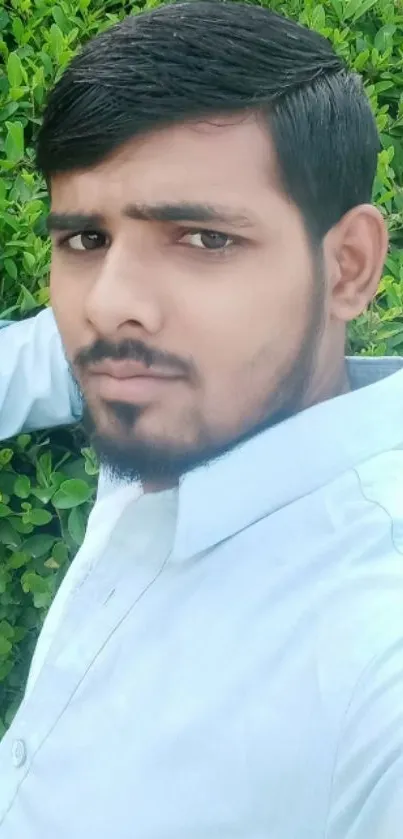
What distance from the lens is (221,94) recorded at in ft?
3.33

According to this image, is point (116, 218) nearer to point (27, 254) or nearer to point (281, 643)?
point (281, 643)

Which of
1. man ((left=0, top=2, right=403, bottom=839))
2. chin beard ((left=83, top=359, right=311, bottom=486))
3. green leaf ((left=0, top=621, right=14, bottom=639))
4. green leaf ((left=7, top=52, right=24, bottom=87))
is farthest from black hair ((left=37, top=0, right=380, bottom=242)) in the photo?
green leaf ((left=0, top=621, right=14, bottom=639))

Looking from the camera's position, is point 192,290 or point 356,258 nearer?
point 192,290

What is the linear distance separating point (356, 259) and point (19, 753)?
0.84 metres

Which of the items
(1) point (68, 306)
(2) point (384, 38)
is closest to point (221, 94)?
(1) point (68, 306)

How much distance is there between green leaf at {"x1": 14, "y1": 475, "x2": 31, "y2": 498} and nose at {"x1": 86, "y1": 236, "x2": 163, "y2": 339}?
67 cm

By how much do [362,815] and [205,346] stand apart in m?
0.55

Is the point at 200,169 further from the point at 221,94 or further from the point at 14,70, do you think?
the point at 14,70

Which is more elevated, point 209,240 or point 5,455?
point 209,240

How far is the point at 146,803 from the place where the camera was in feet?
3.40

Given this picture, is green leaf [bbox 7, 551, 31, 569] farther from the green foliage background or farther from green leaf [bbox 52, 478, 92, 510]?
green leaf [bbox 52, 478, 92, 510]

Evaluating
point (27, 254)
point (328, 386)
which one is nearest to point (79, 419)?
point (27, 254)

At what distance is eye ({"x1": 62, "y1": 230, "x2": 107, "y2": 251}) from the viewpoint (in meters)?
1.10

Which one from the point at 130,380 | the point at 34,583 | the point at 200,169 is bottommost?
the point at 34,583
